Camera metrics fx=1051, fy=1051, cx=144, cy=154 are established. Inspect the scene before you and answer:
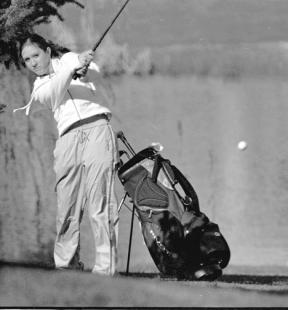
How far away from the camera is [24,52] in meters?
7.70

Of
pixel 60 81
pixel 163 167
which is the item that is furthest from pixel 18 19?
pixel 163 167

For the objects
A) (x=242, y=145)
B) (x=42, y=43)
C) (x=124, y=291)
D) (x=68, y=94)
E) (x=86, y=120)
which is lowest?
(x=124, y=291)

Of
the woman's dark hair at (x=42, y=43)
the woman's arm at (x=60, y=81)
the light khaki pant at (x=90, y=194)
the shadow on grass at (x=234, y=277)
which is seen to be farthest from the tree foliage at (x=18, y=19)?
the shadow on grass at (x=234, y=277)

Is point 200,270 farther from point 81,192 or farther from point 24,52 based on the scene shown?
point 24,52

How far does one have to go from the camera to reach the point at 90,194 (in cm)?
747

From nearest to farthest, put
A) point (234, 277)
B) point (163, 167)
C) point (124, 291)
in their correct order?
point (163, 167) < point (124, 291) < point (234, 277)

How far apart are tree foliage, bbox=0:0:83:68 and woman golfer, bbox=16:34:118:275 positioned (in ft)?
0.31

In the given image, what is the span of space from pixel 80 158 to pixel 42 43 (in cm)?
92

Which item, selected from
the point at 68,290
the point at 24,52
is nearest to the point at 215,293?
the point at 68,290

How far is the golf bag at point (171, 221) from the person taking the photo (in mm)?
7168

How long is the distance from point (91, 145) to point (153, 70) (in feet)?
2.60

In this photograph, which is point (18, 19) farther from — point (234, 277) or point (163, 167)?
point (234, 277)

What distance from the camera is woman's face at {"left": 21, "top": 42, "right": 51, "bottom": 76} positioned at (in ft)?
25.2

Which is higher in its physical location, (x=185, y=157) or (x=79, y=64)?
(x=79, y=64)
